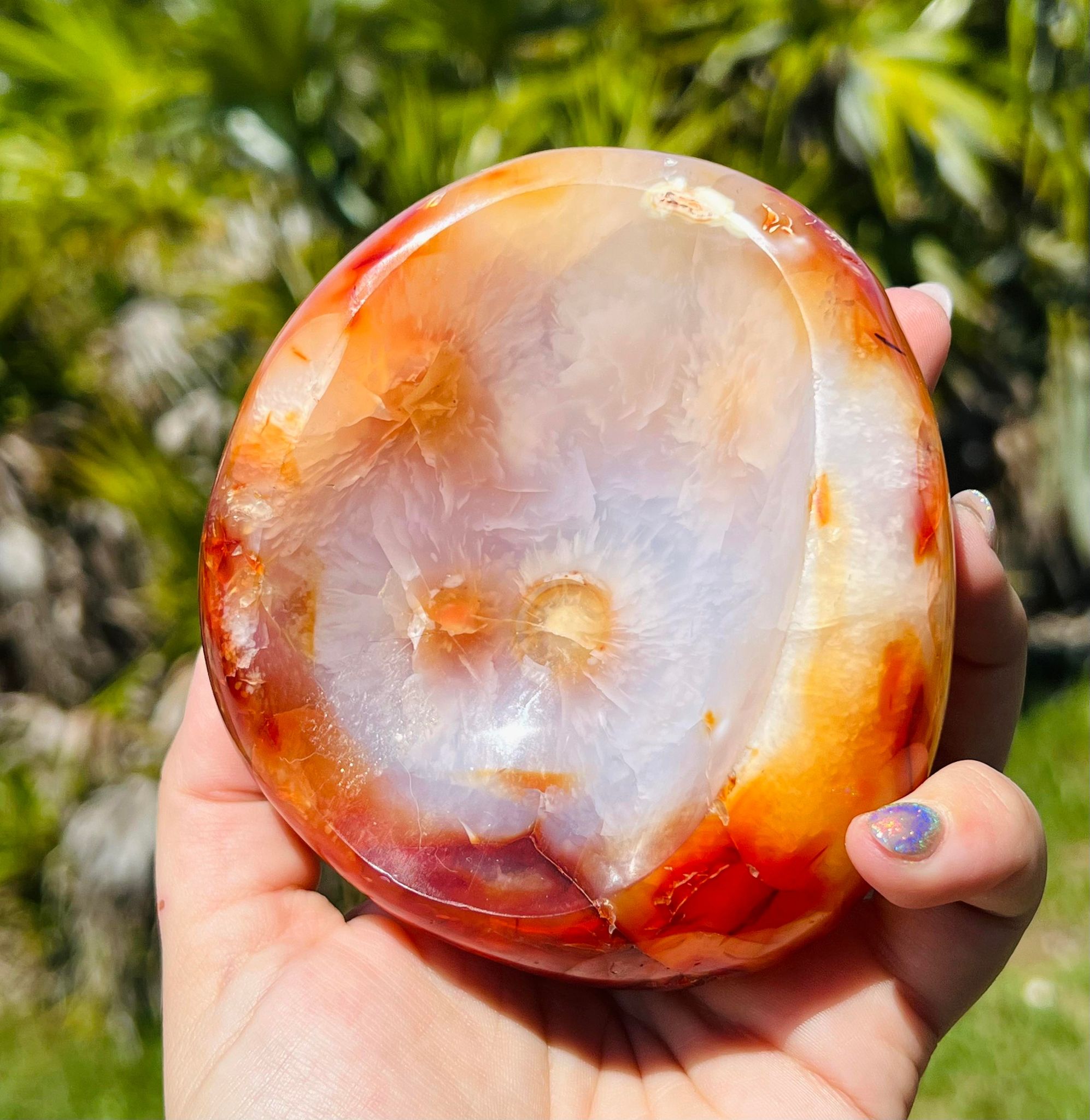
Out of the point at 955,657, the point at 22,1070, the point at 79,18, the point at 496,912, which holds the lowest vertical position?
the point at 22,1070

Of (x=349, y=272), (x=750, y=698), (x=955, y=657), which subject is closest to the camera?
(x=750, y=698)

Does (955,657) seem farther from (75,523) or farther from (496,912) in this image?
(75,523)

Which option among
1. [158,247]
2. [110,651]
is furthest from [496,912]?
[158,247]

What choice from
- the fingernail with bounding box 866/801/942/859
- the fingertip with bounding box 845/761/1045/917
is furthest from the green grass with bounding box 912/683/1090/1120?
the fingernail with bounding box 866/801/942/859

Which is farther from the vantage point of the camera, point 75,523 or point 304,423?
point 75,523

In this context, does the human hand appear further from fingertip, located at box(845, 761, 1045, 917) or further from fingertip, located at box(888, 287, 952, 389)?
fingertip, located at box(888, 287, 952, 389)

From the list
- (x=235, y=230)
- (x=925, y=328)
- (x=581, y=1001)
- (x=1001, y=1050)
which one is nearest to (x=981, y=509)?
(x=925, y=328)

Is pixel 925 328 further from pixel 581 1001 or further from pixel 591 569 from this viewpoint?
pixel 581 1001
